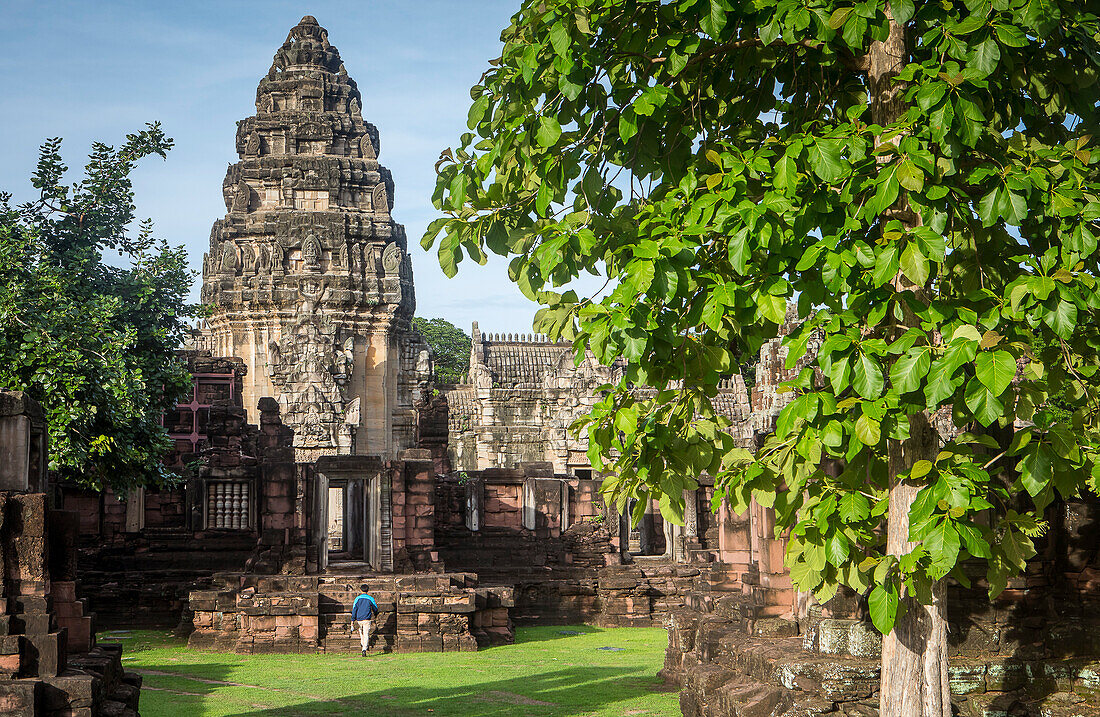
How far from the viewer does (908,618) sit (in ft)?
21.4

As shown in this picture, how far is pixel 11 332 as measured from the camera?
15586 mm

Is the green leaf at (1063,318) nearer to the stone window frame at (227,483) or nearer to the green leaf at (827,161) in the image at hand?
the green leaf at (827,161)

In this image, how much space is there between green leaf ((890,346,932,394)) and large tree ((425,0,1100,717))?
0.5 inches

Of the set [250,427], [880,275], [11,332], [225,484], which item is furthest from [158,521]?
[880,275]

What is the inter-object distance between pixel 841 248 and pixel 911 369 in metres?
0.81

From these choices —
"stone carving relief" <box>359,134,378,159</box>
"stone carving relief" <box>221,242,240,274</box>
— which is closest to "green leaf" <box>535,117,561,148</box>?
"stone carving relief" <box>221,242,240,274</box>

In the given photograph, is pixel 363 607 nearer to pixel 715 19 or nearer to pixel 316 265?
pixel 715 19

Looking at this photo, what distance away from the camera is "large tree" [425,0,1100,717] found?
214 inches

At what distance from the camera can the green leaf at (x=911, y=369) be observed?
205 inches

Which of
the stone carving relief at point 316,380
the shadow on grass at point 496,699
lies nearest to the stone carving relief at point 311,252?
the stone carving relief at point 316,380

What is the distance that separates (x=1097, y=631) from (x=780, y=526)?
12.8 ft

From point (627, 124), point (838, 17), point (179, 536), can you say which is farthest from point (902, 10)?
point (179, 536)

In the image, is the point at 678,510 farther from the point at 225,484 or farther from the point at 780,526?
the point at 225,484

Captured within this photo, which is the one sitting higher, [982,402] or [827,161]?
[827,161]
